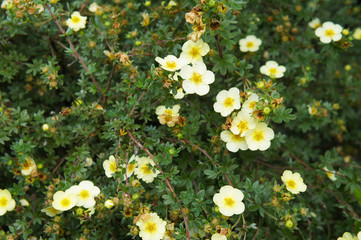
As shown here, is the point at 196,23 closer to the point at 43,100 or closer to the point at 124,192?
the point at 124,192

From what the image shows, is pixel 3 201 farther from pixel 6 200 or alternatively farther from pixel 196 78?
pixel 196 78

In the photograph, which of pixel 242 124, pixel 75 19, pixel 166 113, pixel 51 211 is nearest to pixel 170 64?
pixel 166 113

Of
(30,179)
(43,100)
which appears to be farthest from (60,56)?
(30,179)

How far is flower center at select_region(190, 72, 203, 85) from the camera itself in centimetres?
179

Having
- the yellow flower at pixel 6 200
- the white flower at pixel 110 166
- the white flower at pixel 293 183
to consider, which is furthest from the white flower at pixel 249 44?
the yellow flower at pixel 6 200

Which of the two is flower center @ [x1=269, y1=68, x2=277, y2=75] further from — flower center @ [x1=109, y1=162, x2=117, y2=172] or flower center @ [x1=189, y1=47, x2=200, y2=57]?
flower center @ [x1=109, y1=162, x2=117, y2=172]

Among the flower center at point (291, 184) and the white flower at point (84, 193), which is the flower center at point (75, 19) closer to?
the white flower at point (84, 193)

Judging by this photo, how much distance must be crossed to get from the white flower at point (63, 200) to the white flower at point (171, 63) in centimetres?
79

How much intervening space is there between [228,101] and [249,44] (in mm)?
731

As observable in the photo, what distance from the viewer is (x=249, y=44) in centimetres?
240

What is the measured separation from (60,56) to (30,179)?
3.17 feet

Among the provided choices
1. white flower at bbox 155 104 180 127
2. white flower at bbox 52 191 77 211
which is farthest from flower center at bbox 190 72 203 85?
white flower at bbox 52 191 77 211

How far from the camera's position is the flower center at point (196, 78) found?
70.4 inches

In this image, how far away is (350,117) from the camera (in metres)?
3.13
